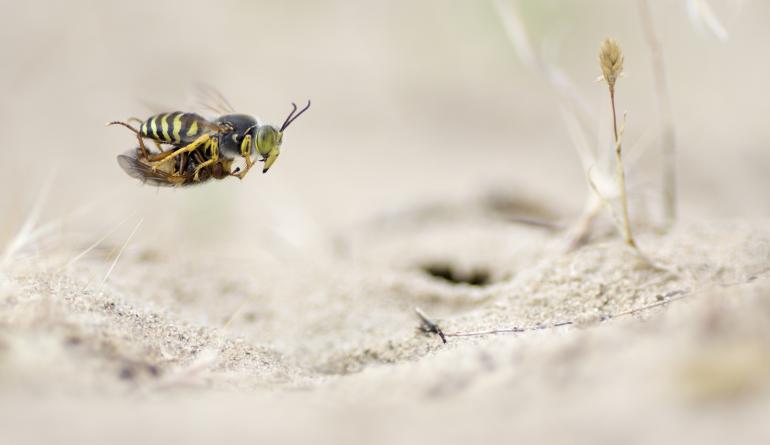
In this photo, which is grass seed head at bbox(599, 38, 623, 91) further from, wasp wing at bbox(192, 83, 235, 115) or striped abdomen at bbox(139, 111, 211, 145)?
wasp wing at bbox(192, 83, 235, 115)

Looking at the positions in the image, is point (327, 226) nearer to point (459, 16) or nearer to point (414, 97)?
point (414, 97)

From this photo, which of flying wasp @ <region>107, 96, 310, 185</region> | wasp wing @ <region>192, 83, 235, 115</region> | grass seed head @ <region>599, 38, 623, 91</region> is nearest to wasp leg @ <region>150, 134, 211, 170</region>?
flying wasp @ <region>107, 96, 310, 185</region>

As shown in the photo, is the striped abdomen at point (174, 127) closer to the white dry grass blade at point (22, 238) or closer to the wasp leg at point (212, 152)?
the wasp leg at point (212, 152)

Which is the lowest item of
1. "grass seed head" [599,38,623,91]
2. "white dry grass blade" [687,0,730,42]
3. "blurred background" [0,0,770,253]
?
"grass seed head" [599,38,623,91]

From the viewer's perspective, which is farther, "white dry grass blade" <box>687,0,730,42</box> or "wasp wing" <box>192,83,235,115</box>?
"wasp wing" <box>192,83,235,115</box>

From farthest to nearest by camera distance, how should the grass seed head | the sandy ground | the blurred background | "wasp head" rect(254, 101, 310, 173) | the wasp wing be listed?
the blurred background → the wasp wing → "wasp head" rect(254, 101, 310, 173) → the grass seed head → the sandy ground

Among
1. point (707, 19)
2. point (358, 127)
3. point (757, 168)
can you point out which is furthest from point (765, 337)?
point (358, 127)

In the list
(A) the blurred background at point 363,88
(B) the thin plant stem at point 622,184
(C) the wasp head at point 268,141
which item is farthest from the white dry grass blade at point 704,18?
(A) the blurred background at point 363,88
